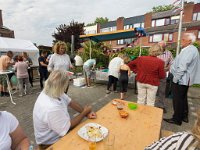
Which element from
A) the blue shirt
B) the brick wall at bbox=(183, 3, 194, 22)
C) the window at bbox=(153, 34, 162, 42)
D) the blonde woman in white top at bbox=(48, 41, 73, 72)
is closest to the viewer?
the blue shirt

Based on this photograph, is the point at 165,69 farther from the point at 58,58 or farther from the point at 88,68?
the point at 88,68

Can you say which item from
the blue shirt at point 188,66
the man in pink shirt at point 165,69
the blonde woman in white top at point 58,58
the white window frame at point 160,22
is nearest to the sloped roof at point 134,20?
the white window frame at point 160,22

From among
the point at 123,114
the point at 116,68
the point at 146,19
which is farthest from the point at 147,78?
the point at 146,19

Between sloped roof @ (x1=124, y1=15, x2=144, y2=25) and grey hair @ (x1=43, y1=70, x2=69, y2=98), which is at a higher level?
sloped roof @ (x1=124, y1=15, x2=144, y2=25)

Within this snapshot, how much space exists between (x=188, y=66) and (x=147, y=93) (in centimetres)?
98

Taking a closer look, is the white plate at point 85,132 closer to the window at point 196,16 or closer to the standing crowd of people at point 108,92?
the standing crowd of people at point 108,92

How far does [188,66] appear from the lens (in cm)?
292

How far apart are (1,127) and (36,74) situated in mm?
8641

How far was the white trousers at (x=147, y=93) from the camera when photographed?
129 inches

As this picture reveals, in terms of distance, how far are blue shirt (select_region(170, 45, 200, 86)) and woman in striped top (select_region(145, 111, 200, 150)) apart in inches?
83.4

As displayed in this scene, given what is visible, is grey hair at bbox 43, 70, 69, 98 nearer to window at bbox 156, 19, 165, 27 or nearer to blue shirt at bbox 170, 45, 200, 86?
→ blue shirt at bbox 170, 45, 200, 86

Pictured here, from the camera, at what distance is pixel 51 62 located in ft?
13.5

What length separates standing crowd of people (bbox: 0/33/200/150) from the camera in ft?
4.22

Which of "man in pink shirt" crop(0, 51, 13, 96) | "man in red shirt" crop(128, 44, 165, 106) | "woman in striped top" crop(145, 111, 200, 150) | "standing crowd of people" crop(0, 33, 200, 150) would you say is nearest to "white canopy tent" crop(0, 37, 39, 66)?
"man in pink shirt" crop(0, 51, 13, 96)
